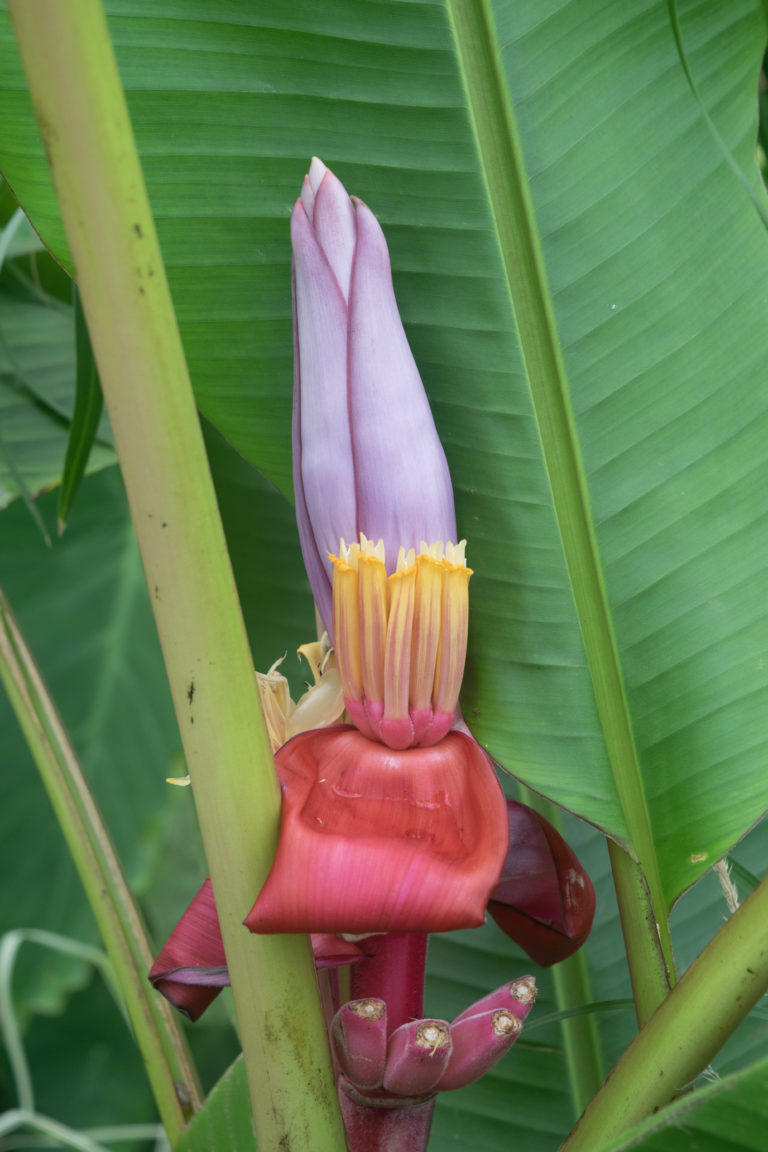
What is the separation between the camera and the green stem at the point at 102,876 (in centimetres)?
46

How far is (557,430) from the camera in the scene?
0.35 metres

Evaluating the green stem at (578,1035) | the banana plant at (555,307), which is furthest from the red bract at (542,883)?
the green stem at (578,1035)

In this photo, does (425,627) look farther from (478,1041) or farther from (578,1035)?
(578,1035)

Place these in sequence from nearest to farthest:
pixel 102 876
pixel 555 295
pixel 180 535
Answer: pixel 180 535
pixel 555 295
pixel 102 876

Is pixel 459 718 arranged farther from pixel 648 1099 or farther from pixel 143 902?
pixel 143 902

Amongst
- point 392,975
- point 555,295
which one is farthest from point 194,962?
point 555,295

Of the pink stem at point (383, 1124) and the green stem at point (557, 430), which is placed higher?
the green stem at point (557, 430)

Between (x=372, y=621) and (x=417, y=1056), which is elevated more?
(x=372, y=621)

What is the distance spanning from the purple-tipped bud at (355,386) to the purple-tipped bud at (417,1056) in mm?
142

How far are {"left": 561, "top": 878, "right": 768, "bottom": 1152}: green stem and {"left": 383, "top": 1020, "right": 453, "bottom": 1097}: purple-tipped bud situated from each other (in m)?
0.06

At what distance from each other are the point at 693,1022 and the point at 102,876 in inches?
11.8

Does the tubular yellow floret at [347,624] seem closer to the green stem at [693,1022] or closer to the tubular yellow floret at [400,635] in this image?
the tubular yellow floret at [400,635]

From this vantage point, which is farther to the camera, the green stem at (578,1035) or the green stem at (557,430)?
the green stem at (578,1035)

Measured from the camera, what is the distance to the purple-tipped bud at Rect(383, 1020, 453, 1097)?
11.0 inches
